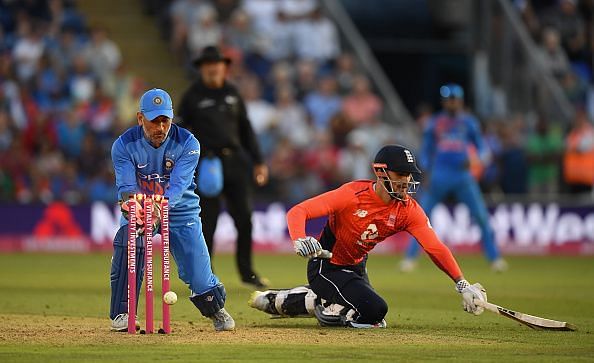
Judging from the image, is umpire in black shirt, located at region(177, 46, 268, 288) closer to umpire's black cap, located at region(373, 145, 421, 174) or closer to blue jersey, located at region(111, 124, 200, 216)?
blue jersey, located at region(111, 124, 200, 216)

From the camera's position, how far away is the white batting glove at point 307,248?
8672mm

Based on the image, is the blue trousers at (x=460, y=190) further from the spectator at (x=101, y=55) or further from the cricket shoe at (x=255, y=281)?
the spectator at (x=101, y=55)

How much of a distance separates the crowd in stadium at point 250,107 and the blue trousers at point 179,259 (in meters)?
11.4

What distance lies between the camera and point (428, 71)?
26.7 m

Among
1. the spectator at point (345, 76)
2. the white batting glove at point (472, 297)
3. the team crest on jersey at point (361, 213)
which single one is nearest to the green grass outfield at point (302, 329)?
the white batting glove at point (472, 297)

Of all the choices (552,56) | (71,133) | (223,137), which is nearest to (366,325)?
(223,137)

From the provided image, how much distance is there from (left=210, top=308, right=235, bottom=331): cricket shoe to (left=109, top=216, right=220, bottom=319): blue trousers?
0.25 meters

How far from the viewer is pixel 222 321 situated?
933 centimetres

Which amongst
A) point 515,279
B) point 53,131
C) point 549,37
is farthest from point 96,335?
point 549,37

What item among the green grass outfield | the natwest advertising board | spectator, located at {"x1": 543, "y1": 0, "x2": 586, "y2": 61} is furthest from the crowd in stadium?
the green grass outfield

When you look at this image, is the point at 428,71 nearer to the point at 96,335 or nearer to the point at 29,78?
the point at 29,78

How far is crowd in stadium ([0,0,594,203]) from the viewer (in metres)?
20.5

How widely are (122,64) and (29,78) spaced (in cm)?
212

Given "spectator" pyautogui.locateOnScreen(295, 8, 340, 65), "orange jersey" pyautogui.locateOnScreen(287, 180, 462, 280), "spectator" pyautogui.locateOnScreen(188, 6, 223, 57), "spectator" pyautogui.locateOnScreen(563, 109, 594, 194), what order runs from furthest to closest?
"spectator" pyautogui.locateOnScreen(295, 8, 340, 65)
"spectator" pyautogui.locateOnScreen(188, 6, 223, 57)
"spectator" pyautogui.locateOnScreen(563, 109, 594, 194)
"orange jersey" pyautogui.locateOnScreen(287, 180, 462, 280)
